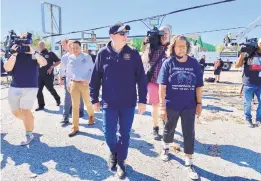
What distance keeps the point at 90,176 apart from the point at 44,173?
0.64 meters

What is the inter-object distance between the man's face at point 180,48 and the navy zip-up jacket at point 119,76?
0.54 meters

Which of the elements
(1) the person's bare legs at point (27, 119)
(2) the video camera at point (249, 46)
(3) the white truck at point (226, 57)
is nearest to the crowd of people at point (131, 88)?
(1) the person's bare legs at point (27, 119)

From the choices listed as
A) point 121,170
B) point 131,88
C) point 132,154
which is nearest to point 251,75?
point 132,154

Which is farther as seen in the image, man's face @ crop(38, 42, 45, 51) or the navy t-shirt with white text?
man's face @ crop(38, 42, 45, 51)

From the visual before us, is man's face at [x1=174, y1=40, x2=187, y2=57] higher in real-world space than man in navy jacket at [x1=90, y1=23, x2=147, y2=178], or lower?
higher

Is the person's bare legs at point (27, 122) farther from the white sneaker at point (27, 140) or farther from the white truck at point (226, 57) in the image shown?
the white truck at point (226, 57)

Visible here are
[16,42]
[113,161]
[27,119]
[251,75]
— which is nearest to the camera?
[113,161]

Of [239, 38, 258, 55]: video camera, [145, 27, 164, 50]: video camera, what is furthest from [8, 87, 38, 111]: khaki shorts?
[239, 38, 258, 55]: video camera

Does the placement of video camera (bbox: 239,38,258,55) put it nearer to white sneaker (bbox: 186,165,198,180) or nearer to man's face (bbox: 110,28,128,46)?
white sneaker (bbox: 186,165,198,180)

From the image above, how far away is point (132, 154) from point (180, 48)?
1.83 meters

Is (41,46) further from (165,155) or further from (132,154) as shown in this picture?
(165,155)

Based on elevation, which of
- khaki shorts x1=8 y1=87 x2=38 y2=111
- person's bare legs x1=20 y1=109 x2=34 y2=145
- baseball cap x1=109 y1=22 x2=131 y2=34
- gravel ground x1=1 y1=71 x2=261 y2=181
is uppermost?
baseball cap x1=109 y1=22 x2=131 y2=34

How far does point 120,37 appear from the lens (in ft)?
9.65

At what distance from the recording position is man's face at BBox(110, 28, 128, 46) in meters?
2.93
